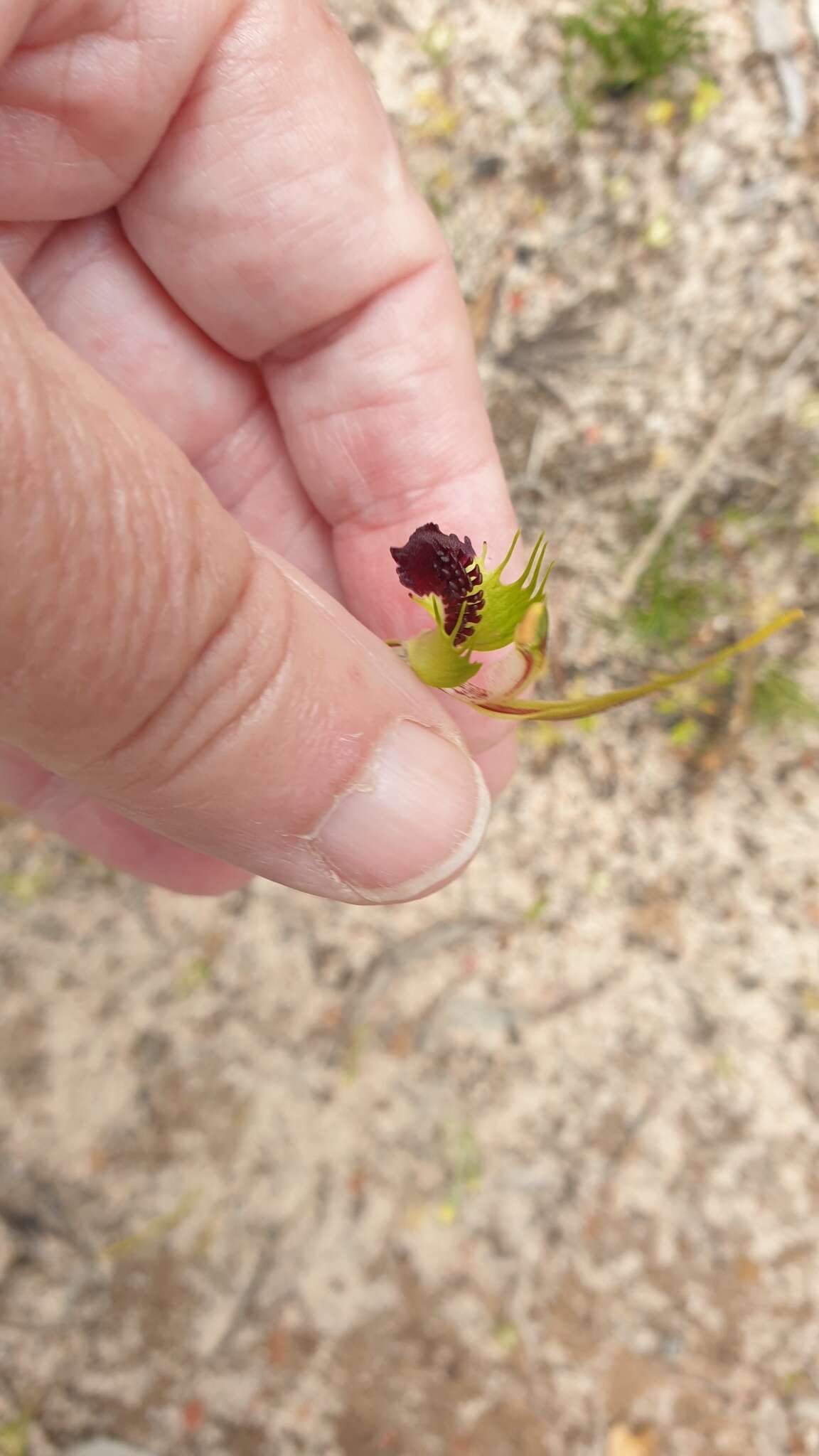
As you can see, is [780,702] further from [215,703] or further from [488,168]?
[215,703]

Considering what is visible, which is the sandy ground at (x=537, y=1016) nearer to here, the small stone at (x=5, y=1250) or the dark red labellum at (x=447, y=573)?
the small stone at (x=5, y=1250)

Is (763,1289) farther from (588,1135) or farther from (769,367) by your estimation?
(769,367)

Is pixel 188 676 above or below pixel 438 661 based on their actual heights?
above

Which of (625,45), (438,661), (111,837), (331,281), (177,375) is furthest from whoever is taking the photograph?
(625,45)

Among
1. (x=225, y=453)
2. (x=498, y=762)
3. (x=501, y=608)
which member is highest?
(x=225, y=453)

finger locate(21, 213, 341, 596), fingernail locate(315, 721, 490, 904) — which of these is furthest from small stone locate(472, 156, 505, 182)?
fingernail locate(315, 721, 490, 904)

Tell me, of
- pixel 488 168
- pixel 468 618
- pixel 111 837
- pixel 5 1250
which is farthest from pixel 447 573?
pixel 5 1250

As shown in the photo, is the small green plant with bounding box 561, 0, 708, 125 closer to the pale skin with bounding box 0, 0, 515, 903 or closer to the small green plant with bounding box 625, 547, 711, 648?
the pale skin with bounding box 0, 0, 515, 903

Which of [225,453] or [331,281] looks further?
[225,453]
